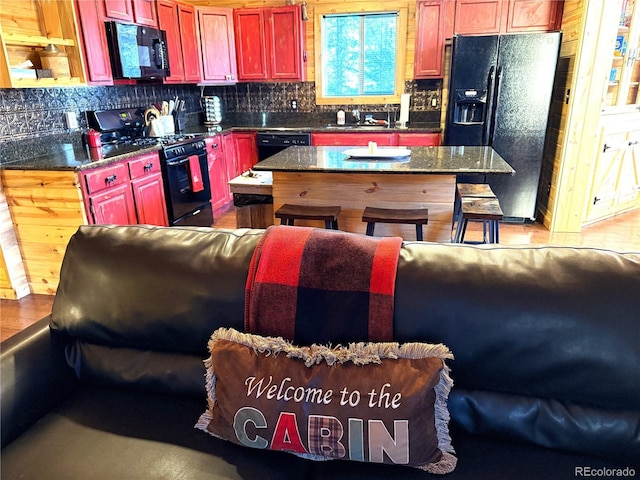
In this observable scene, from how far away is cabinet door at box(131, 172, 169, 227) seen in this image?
3492mm

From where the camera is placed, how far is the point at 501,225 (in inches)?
174

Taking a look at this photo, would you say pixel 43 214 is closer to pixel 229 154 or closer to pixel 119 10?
pixel 119 10

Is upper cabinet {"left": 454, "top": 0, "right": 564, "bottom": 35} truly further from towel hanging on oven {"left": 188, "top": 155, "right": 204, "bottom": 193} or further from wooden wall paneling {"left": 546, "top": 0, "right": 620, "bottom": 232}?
towel hanging on oven {"left": 188, "top": 155, "right": 204, "bottom": 193}

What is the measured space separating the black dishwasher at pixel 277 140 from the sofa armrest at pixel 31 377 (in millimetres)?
3817

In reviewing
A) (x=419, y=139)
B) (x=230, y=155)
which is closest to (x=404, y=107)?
(x=419, y=139)

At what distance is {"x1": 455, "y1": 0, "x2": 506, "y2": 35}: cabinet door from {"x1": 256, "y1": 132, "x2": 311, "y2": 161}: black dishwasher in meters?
1.93

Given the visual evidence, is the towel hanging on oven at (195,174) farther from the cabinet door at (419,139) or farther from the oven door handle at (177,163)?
the cabinet door at (419,139)

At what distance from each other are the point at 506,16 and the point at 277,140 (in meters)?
2.65

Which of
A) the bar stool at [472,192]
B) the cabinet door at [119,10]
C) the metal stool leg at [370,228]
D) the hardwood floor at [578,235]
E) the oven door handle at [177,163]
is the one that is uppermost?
the cabinet door at [119,10]

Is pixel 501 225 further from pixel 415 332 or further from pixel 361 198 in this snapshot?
pixel 415 332

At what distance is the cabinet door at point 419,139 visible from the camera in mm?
4617

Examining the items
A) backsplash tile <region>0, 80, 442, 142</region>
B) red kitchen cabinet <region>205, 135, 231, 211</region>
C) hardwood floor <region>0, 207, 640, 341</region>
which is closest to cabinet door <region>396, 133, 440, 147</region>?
backsplash tile <region>0, 80, 442, 142</region>

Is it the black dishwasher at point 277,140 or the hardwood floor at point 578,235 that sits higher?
the black dishwasher at point 277,140

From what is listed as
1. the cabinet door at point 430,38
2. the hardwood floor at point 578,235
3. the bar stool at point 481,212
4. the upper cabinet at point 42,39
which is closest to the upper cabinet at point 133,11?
the upper cabinet at point 42,39
